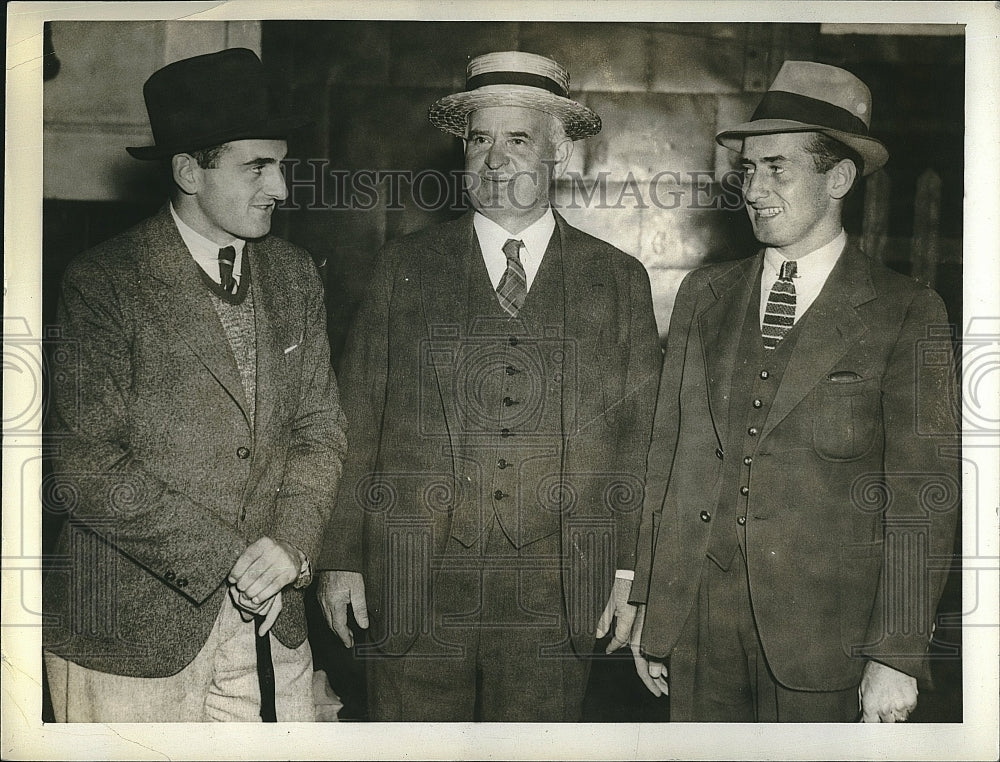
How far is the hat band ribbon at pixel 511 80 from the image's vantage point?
3.01 metres

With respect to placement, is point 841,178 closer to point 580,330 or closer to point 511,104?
point 580,330

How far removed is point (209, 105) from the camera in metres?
2.99

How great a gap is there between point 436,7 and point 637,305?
3.49 ft

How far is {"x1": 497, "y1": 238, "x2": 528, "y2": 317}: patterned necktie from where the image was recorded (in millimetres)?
3018

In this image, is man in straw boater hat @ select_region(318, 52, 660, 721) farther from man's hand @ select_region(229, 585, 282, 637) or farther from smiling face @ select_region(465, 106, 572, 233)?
man's hand @ select_region(229, 585, 282, 637)

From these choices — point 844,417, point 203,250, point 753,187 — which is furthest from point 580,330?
point 203,250

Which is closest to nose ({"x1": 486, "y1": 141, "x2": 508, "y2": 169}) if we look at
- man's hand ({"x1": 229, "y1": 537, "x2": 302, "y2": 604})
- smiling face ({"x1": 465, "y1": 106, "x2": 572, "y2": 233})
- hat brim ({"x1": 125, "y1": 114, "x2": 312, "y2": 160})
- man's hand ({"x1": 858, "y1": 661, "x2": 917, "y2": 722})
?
smiling face ({"x1": 465, "y1": 106, "x2": 572, "y2": 233})

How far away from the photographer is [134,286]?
2.98 meters

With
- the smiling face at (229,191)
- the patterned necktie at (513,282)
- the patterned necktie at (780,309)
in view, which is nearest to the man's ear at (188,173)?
the smiling face at (229,191)

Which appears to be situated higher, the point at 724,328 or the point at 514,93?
the point at 514,93

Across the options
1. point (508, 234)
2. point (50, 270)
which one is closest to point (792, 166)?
point (508, 234)

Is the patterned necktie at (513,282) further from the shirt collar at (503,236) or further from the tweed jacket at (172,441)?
the tweed jacket at (172,441)

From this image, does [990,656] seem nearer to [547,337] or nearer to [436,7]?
[547,337]

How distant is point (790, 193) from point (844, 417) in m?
0.66
